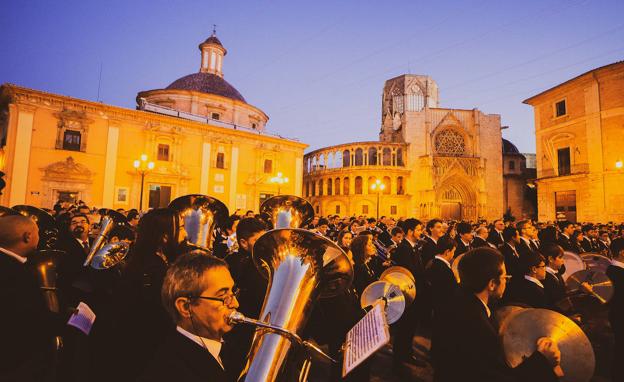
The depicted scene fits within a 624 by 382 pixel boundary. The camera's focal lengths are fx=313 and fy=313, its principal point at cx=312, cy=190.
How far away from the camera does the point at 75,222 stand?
18.2 feet

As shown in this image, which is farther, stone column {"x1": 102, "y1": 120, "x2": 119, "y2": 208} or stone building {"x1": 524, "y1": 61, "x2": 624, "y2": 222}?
stone column {"x1": 102, "y1": 120, "x2": 119, "y2": 208}

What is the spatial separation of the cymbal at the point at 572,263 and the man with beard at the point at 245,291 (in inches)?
221

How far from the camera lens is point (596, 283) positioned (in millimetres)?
3832

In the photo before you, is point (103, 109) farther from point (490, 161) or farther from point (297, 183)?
point (490, 161)

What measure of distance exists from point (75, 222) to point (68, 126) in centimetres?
2252

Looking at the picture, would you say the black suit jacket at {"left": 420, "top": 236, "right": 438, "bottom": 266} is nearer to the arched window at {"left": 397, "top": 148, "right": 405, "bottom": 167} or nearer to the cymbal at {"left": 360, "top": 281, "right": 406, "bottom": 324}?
the cymbal at {"left": 360, "top": 281, "right": 406, "bottom": 324}

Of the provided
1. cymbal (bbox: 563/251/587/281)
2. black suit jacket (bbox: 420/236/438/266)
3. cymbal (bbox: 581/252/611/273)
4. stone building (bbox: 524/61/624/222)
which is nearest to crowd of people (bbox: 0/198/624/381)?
cymbal (bbox: 581/252/611/273)

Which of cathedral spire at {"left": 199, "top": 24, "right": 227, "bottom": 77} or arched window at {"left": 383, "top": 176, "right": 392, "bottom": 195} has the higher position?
cathedral spire at {"left": 199, "top": 24, "right": 227, "bottom": 77}

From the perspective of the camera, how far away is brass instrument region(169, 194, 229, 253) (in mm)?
5156

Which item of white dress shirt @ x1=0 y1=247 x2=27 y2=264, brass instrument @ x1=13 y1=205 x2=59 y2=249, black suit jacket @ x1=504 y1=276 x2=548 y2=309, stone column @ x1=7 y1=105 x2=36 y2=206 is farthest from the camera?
stone column @ x1=7 y1=105 x2=36 y2=206

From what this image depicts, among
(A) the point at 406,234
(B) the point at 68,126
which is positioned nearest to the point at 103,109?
(B) the point at 68,126

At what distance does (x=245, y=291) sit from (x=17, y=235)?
6.47ft

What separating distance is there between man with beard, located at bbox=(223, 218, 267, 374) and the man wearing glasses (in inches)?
42.4

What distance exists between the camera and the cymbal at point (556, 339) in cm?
184
